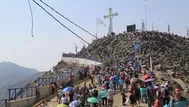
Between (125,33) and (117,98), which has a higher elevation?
(125,33)

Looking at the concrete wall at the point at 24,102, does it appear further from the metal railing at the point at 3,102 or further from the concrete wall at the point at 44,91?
the concrete wall at the point at 44,91

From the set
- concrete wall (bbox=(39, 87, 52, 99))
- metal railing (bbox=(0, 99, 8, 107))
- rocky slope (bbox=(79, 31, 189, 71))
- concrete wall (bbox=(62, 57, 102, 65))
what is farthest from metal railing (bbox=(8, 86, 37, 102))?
rocky slope (bbox=(79, 31, 189, 71))

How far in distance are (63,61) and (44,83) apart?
30.5 meters

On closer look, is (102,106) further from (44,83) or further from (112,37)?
(112,37)

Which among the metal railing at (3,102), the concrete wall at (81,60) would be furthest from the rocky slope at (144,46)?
the metal railing at (3,102)

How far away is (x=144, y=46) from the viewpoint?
53.9 metres

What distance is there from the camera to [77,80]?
30000 mm

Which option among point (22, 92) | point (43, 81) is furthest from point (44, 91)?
point (22, 92)

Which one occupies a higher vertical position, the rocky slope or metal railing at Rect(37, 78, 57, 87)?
the rocky slope

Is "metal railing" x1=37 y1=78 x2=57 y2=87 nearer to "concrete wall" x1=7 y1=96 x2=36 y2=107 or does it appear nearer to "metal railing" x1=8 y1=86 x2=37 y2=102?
"metal railing" x1=8 y1=86 x2=37 y2=102

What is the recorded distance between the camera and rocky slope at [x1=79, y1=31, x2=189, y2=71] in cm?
5279

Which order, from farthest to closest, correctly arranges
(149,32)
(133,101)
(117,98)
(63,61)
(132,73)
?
(149,32), (63,61), (132,73), (117,98), (133,101)

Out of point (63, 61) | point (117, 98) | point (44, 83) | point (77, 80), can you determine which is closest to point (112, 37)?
point (63, 61)

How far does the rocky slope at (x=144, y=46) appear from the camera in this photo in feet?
173
